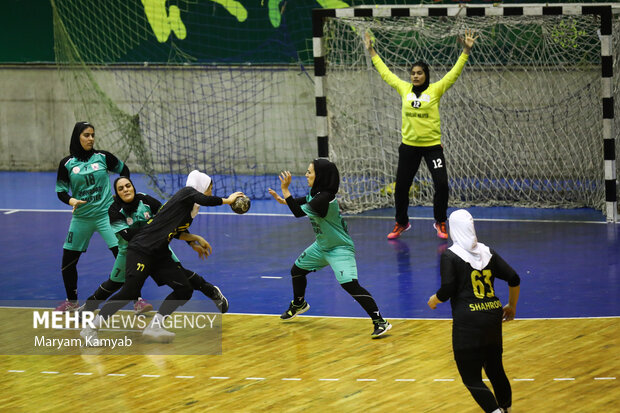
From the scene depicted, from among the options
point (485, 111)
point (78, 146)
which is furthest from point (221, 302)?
point (485, 111)

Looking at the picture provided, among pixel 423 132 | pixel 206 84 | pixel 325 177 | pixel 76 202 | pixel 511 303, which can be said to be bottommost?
pixel 511 303

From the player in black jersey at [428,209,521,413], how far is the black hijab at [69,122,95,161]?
4.93 meters

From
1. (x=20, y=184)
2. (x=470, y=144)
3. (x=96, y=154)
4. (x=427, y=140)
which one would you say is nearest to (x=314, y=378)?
(x=96, y=154)

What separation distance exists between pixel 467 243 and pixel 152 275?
12.0ft

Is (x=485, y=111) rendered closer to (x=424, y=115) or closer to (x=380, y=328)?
(x=424, y=115)

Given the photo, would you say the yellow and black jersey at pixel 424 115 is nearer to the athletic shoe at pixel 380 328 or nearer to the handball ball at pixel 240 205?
the athletic shoe at pixel 380 328

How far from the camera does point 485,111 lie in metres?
17.0

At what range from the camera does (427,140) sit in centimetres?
1324

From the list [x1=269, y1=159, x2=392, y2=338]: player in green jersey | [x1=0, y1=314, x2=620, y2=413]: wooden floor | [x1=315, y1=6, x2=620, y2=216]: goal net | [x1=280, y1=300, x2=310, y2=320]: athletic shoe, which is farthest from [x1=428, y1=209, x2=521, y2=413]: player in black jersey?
[x1=315, y1=6, x2=620, y2=216]: goal net

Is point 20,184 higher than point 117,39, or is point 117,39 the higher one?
point 117,39

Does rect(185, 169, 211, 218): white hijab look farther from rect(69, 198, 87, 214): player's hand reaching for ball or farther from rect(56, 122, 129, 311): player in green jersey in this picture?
rect(69, 198, 87, 214): player's hand reaching for ball

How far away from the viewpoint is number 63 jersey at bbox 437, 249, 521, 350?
6.48 metres

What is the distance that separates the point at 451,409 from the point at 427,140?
21.4 feet

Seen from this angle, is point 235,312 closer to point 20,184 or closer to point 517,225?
point 517,225
